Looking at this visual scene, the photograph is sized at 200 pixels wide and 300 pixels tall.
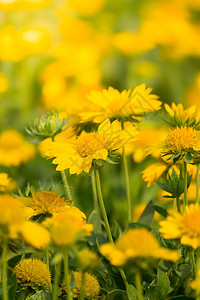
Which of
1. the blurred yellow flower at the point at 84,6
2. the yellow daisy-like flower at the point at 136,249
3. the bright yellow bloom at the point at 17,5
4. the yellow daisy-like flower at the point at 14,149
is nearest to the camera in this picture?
the yellow daisy-like flower at the point at 136,249

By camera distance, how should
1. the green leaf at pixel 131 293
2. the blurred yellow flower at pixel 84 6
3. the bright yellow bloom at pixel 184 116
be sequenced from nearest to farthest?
1. the green leaf at pixel 131 293
2. the bright yellow bloom at pixel 184 116
3. the blurred yellow flower at pixel 84 6

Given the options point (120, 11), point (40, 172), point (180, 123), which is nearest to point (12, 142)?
point (40, 172)

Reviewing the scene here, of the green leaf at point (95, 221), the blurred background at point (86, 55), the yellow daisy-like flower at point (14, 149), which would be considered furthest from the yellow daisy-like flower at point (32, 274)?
the blurred background at point (86, 55)

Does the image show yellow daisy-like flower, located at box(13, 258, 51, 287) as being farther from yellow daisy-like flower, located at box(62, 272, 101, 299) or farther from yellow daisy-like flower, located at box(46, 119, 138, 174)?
yellow daisy-like flower, located at box(46, 119, 138, 174)

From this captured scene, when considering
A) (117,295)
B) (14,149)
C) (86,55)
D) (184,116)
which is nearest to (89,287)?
(117,295)

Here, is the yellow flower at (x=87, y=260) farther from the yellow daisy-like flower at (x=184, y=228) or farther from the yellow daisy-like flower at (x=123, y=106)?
→ the yellow daisy-like flower at (x=123, y=106)

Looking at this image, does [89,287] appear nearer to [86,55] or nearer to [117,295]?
[117,295]
